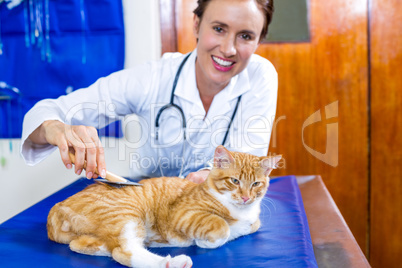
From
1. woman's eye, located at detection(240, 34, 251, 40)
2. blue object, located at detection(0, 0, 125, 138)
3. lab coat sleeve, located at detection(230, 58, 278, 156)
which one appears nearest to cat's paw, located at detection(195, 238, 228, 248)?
lab coat sleeve, located at detection(230, 58, 278, 156)

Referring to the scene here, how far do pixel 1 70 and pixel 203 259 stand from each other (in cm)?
183

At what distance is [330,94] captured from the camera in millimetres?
2146

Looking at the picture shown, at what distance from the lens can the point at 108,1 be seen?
1992 mm

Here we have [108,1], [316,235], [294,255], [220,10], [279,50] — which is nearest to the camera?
[294,255]

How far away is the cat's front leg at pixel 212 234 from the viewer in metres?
0.88

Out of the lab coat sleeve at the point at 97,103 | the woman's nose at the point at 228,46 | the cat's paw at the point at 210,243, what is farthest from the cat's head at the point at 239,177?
the lab coat sleeve at the point at 97,103

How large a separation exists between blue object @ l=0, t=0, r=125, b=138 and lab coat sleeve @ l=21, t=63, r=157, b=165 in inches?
26.6

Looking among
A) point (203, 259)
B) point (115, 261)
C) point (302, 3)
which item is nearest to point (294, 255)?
point (203, 259)

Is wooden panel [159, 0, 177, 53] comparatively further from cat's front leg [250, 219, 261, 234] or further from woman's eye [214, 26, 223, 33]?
cat's front leg [250, 219, 261, 234]

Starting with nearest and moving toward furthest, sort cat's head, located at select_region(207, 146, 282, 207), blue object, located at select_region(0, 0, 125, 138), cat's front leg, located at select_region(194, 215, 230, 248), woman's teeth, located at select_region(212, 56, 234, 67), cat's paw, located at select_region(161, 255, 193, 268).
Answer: cat's paw, located at select_region(161, 255, 193, 268) < cat's front leg, located at select_region(194, 215, 230, 248) < cat's head, located at select_region(207, 146, 282, 207) < woman's teeth, located at select_region(212, 56, 234, 67) < blue object, located at select_region(0, 0, 125, 138)

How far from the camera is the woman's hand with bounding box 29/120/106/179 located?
0.95m

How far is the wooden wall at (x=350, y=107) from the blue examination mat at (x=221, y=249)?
116 cm

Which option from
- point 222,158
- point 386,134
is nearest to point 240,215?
point 222,158

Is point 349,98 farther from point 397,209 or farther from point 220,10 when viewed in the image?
point 220,10
